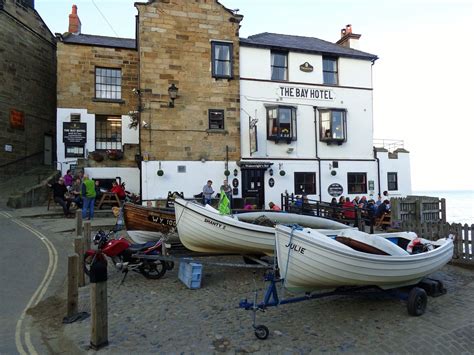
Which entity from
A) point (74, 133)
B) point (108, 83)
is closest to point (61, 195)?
point (74, 133)

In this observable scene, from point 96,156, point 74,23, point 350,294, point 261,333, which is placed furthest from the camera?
point 74,23

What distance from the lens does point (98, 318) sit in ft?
15.8

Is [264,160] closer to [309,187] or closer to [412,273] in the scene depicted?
[309,187]

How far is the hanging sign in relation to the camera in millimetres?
20203

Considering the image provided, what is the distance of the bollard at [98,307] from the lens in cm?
481

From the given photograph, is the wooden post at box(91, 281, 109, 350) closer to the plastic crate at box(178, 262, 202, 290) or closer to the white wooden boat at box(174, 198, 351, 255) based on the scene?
the plastic crate at box(178, 262, 202, 290)

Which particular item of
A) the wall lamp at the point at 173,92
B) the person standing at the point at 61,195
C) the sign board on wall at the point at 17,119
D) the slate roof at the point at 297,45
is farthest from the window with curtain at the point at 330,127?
the sign board on wall at the point at 17,119

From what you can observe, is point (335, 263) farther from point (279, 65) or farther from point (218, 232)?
point (279, 65)

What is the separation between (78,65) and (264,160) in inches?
493

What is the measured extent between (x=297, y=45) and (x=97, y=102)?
1262 centimetres

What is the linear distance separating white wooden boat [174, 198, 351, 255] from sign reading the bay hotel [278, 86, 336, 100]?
12987 mm

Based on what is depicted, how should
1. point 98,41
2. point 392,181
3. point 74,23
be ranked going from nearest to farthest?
point 98,41, point 392,181, point 74,23

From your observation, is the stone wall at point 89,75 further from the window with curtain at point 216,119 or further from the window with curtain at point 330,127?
the window with curtain at point 330,127

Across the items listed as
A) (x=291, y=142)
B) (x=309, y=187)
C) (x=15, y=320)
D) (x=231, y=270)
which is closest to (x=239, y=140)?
(x=291, y=142)
